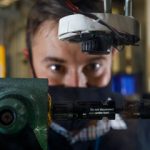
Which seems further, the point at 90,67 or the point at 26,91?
the point at 90,67

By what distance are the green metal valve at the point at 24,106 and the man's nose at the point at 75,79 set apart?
0.43 metres

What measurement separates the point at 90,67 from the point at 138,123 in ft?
0.62

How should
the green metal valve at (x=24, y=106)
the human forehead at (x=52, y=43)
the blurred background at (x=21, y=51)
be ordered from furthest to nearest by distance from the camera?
the blurred background at (x=21, y=51) → the human forehead at (x=52, y=43) → the green metal valve at (x=24, y=106)

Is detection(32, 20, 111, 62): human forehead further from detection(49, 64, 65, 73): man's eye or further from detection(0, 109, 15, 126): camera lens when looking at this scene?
detection(0, 109, 15, 126): camera lens

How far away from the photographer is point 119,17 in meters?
0.38

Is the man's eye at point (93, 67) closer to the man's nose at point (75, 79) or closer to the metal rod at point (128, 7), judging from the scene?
the man's nose at point (75, 79)

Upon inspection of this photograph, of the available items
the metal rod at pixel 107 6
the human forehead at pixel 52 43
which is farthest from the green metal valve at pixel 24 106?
the human forehead at pixel 52 43

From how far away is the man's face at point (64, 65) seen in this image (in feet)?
2.61

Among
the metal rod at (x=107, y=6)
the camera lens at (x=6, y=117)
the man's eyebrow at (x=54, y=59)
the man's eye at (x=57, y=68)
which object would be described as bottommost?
the camera lens at (x=6, y=117)

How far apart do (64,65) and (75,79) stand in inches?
1.9

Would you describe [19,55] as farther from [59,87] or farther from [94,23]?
[94,23]

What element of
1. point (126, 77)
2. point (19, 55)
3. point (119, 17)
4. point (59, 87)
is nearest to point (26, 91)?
point (119, 17)

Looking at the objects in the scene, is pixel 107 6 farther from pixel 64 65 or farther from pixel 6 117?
pixel 64 65

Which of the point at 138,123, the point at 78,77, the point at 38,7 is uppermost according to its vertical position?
the point at 38,7
